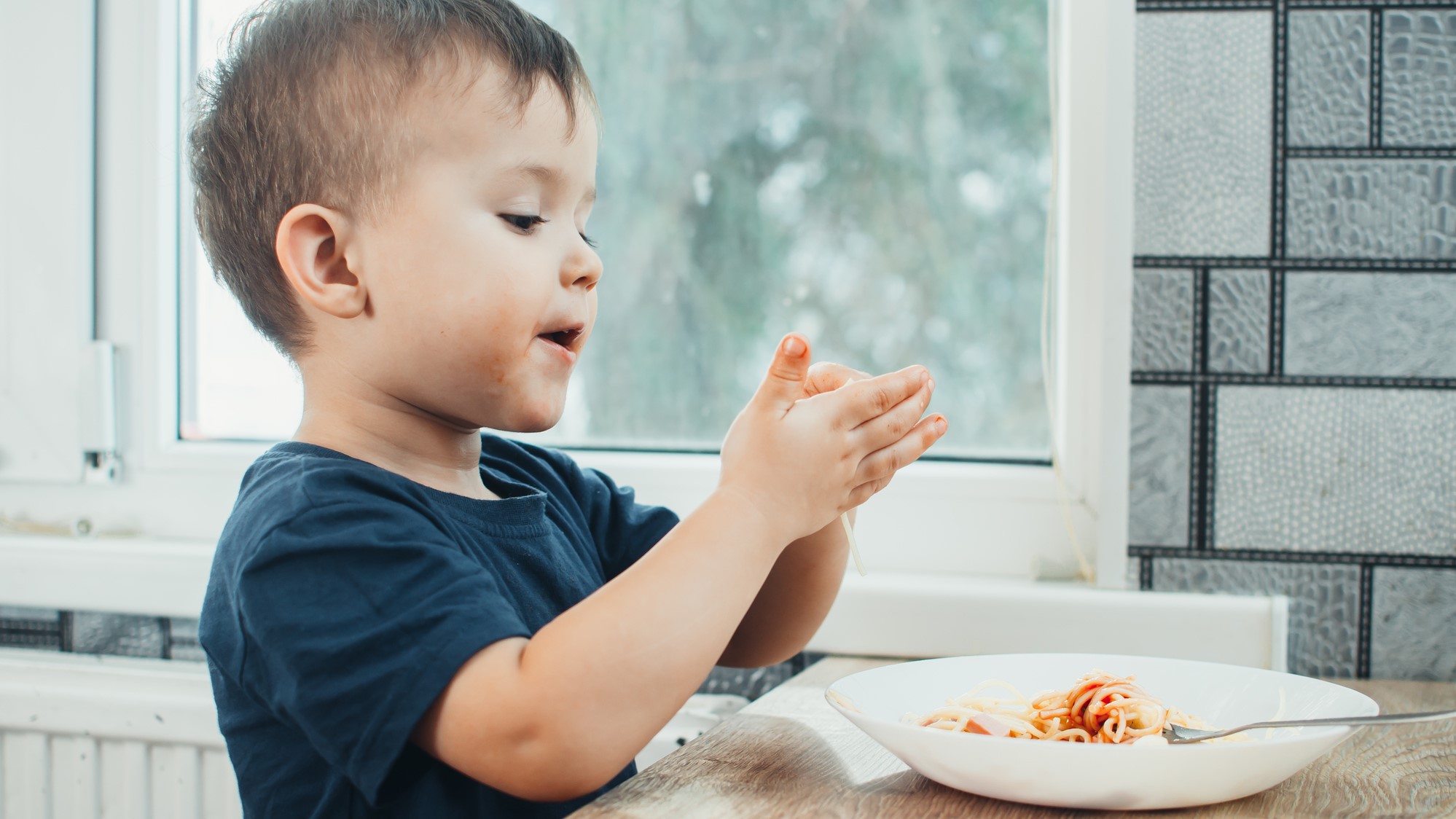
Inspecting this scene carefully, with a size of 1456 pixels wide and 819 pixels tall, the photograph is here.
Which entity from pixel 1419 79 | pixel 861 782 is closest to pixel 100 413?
pixel 861 782

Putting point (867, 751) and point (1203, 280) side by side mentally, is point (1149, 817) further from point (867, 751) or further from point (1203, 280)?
point (1203, 280)

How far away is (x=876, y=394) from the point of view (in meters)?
0.61

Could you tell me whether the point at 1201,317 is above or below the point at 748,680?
above

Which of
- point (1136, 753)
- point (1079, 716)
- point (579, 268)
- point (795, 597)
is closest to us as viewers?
point (1136, 753)

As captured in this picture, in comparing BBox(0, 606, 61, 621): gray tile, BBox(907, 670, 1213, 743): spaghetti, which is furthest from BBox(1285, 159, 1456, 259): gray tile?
BBox(0, 606, 61, 621): gray tile

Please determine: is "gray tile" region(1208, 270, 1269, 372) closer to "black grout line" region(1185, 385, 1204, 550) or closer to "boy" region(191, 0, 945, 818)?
"black grout line" region(1185, 385, 1204, 550)

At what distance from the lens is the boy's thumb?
58cm

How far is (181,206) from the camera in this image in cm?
129

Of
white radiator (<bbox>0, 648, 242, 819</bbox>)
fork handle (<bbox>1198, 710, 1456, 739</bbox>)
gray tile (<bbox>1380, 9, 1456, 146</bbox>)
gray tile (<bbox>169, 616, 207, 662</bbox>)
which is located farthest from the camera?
gray tile (<bbox>169, 616, 207, 662</bbox>)

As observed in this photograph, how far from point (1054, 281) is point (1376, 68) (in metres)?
0.34

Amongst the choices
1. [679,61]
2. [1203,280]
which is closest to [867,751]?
[1203,280]

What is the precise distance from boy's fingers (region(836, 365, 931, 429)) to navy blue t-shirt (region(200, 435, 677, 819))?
0.73 ft

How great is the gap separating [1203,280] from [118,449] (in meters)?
1.25

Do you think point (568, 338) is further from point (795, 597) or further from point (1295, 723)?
point (1295, 723)
